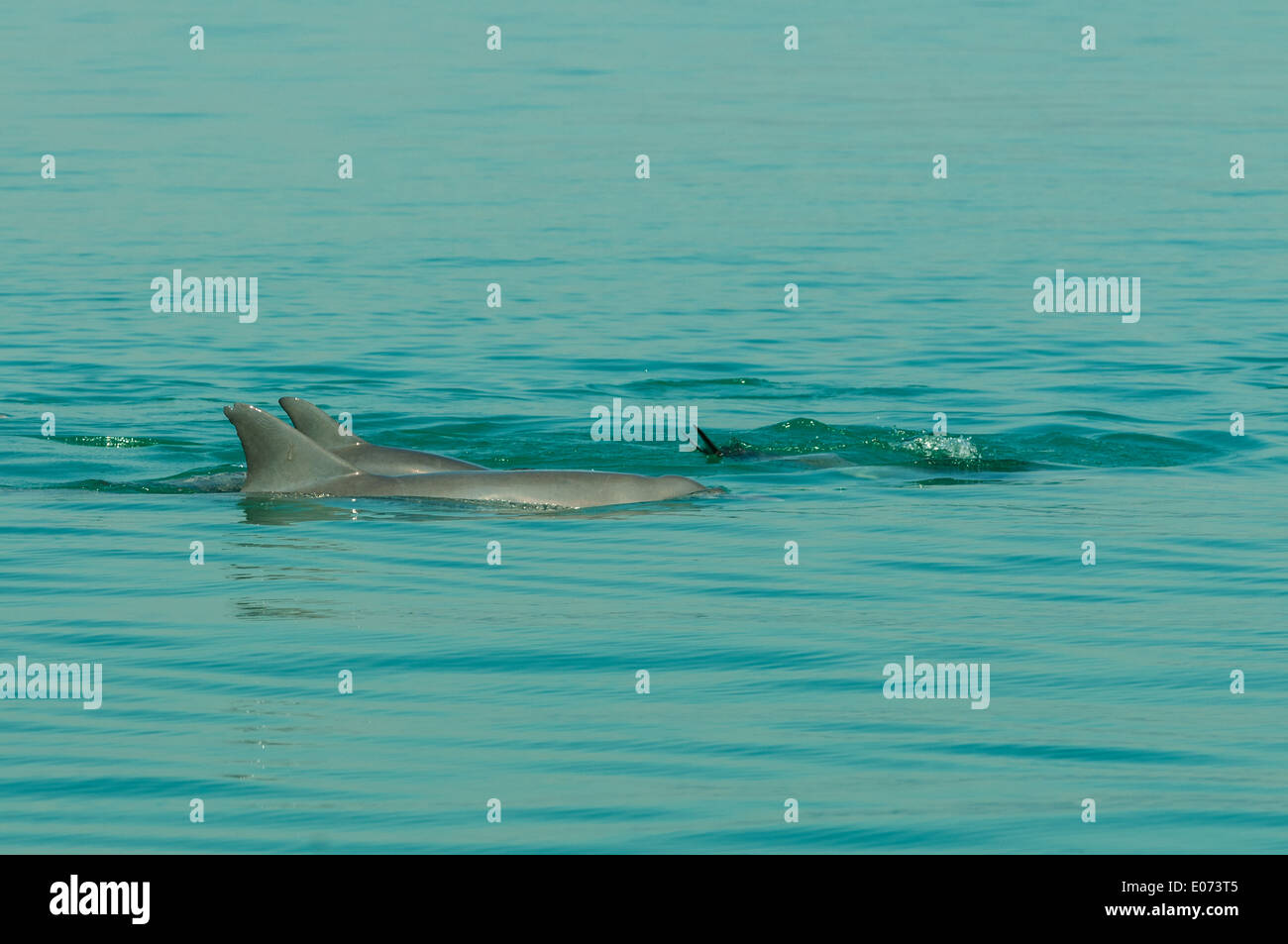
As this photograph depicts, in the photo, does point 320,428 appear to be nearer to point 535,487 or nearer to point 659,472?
point 535,487

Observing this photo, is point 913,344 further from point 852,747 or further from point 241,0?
point 241,0

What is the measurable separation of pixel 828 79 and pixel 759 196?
958 inches

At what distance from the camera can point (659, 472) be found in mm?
22234

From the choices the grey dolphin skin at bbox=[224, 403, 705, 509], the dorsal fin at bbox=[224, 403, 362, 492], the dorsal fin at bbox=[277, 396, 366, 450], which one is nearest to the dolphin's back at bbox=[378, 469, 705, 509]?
the grey dolphin skin at bbox=[224, 403, 705, 509]

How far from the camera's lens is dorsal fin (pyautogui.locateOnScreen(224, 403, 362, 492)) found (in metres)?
19.1

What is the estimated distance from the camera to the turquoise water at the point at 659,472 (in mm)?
11156

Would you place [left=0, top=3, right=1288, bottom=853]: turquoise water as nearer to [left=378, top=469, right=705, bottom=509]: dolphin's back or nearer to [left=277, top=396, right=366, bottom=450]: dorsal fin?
[left=378, top=469, right=705, bottom=509]: dolphin's back

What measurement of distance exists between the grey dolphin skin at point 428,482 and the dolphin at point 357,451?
0.95ft

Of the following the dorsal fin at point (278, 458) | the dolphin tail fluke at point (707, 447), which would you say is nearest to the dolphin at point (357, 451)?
the dorsal fin at point (278, 458)

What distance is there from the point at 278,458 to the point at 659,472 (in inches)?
173

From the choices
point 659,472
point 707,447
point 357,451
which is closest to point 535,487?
point 357,451

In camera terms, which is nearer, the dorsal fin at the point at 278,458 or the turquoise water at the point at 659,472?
the turquoise water at the point at 659,472

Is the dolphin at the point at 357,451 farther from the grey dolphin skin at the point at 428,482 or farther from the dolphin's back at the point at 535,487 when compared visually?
the dolphin's back at the point at 535,487

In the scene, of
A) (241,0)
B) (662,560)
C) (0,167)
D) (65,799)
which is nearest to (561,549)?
(662,560)
